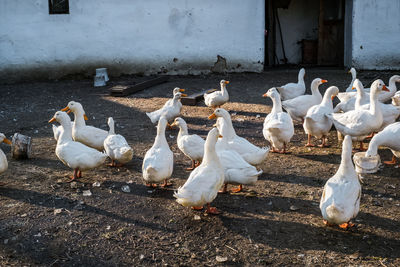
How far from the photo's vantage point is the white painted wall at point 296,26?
51.6 feet

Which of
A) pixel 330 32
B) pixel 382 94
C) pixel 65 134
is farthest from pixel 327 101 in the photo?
pixel 330 32

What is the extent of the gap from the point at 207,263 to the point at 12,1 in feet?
37.5

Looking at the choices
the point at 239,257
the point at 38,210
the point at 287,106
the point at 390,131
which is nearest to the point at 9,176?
the point at 38,210

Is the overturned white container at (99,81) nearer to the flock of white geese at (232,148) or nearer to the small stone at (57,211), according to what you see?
the flock of white geese at (232,148)

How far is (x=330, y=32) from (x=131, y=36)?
681 centimetres

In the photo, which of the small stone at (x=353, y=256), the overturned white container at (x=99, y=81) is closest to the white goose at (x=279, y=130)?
the small stone at (x=353, y=256)

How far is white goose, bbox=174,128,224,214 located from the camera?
409 centimetres

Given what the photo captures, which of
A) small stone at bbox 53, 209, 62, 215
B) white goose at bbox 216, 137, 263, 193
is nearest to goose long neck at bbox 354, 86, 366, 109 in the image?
white goose at bbox 216, 137, 263, 193

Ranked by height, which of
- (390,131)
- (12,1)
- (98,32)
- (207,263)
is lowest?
(207,263)

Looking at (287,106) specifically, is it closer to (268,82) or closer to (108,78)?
(268,82)

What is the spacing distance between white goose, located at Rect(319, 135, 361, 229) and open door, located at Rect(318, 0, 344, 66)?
11224mm

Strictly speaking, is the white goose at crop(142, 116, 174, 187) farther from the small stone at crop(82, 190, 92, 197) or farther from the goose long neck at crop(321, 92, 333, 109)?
the goose long neck at crop(321, 92, 333, 109)

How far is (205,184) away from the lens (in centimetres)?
412

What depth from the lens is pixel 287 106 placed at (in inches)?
276
